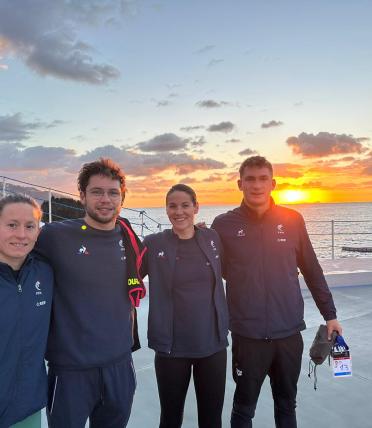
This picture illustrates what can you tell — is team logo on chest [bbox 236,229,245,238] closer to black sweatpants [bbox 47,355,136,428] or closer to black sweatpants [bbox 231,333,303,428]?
black sweatpants [bbox 231,333,303,428]

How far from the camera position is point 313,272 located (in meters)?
2.74

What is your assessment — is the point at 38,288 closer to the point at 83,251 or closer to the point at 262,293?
the point at 83,251

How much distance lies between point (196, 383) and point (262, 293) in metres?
0.66

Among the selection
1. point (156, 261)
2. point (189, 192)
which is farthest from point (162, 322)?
point (189, 192)

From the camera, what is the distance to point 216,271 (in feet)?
7.84

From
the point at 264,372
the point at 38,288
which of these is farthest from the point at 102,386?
the point at 264,372

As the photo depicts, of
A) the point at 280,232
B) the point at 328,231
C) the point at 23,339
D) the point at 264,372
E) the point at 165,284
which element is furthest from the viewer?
the point at 328,231

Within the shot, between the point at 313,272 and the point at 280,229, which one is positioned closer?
the point at 280,229

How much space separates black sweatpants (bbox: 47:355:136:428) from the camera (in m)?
2.00

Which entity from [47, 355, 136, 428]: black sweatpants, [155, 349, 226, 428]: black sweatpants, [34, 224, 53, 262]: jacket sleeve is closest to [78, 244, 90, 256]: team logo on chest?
[34, 224, 53, 262]: jacket sleeve

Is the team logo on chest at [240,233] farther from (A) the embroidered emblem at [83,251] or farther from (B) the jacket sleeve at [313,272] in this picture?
(A) the embroidered emblem at [83,251]

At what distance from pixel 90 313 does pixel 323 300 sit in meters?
1.59

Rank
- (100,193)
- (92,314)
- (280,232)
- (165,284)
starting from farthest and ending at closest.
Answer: (280,232), (165,284), (100,193), (92,314)

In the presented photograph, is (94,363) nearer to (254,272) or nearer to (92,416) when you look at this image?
(92,416)
